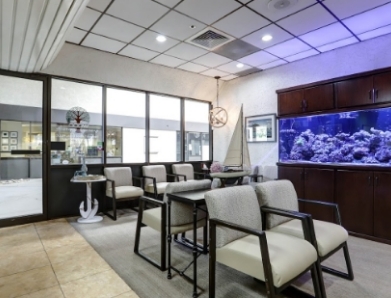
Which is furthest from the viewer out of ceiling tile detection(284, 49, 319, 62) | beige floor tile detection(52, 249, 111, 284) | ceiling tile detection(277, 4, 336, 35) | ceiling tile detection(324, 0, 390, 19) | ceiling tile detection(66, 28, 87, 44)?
ceiling tile detection(284, 49, 319, 62)

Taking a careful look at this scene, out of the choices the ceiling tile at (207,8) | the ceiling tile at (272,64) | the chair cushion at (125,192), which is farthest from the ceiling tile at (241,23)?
the chair cushion at (125,192)

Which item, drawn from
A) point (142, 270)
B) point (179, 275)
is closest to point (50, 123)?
point (142, 270)

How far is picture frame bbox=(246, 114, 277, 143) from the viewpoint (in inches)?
200

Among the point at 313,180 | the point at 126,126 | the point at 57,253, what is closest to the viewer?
the point at 57,253

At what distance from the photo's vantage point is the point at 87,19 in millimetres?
3381

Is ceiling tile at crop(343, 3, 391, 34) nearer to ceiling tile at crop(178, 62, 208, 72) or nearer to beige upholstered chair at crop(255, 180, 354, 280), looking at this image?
beige upholstered chair at crop(255, 180, 354, 280)

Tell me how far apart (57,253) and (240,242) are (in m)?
2.23

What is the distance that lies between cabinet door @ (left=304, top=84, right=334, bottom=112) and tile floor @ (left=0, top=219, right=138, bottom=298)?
152 inches

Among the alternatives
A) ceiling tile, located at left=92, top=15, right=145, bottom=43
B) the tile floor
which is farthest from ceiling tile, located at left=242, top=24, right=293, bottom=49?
the tile floor

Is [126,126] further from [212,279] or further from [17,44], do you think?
[212,279]

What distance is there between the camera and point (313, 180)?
4.12 meters

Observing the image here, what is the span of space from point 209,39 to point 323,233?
10.5 feet

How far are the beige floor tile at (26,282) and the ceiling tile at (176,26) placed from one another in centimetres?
330

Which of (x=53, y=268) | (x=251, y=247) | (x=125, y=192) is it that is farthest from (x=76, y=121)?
(x=251, y=247)
